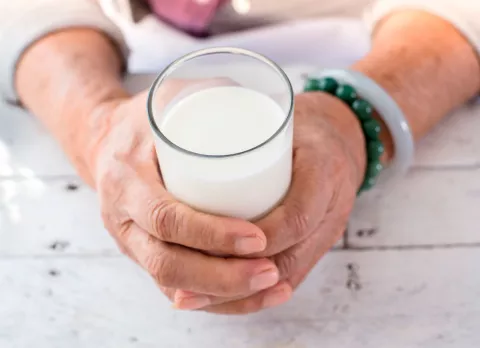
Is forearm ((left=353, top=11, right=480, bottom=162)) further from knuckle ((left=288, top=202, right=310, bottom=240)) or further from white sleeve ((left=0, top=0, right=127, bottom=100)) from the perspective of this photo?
white sleeve ((left=0, top=0, right=127, bottom=100))

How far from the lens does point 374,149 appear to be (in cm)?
67

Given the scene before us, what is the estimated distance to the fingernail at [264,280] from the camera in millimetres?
527

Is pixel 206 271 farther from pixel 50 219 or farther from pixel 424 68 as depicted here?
pixel 424 68

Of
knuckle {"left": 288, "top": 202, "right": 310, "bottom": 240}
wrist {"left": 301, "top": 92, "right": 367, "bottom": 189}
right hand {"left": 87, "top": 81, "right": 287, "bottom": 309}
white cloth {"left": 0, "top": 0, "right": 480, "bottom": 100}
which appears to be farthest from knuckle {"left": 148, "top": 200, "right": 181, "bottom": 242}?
white cloth {"left": 0, "top": 0, "right": 480, "bottom": 100}

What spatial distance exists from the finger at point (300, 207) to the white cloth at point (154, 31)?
0.95 ft

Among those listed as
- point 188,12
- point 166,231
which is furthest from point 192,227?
point 188,12

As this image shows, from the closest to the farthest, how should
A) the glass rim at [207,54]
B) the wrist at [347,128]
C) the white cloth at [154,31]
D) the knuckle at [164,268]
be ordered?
1. the glass rim at [207,54]
2. the knuckle at [164,268]
3. the wrist at [347,128]
4. the white cloth at [154,31]

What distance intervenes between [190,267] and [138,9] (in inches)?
17.7

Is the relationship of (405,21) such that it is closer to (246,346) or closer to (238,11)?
(238,11)

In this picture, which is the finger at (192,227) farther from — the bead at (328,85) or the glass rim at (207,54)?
the bead at (328,85)

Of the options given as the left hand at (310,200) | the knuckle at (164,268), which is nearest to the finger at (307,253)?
the left hand at (310,200)

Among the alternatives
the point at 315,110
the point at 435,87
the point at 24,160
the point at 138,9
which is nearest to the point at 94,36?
the point at 138,9

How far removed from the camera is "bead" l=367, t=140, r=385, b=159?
67 centimetres

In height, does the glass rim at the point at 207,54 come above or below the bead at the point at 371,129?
above
